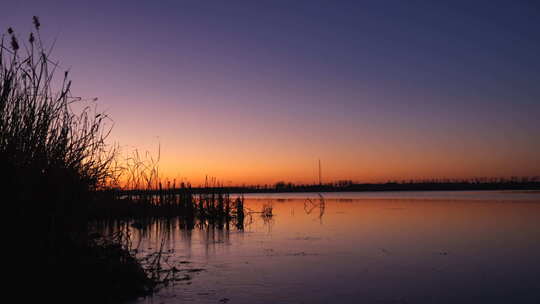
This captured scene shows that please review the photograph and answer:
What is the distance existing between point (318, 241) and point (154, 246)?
4984 millimetres

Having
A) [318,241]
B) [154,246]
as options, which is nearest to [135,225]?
[154,246]

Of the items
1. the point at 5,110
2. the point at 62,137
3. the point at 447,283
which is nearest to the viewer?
the point at 5,110

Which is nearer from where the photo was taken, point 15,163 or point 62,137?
point 15,163

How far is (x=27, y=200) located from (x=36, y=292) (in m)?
1.09

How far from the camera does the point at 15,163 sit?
17.1 ft

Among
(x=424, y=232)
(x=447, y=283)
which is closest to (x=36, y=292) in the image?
A: (x=447, y=283)

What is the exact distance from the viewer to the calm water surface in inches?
285

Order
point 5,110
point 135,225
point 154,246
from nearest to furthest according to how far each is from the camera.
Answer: point 5,110 → point 154,246 → point 135,225

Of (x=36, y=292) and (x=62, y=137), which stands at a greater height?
(x=62, y=137)

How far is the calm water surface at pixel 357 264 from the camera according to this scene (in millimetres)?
7238

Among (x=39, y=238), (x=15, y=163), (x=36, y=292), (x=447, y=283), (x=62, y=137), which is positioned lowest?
(x=447, y=283)

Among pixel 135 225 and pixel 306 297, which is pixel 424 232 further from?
pixel 135 225

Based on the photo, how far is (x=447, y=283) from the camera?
26.8 ft

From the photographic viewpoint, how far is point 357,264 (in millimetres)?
10055
